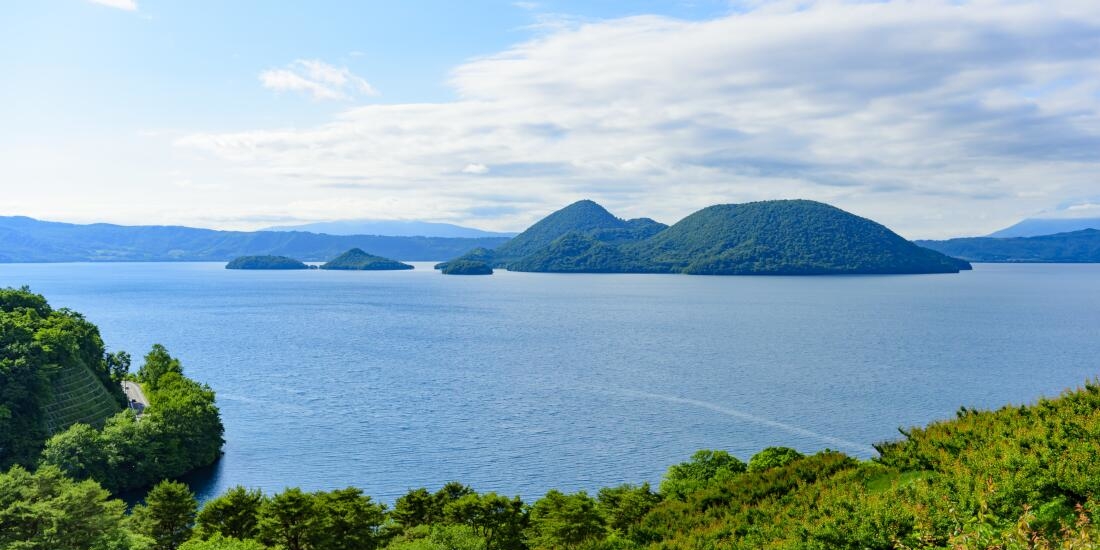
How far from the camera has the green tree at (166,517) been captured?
51.1m

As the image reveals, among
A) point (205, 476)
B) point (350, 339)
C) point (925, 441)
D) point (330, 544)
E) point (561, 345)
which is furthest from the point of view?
point (350, 339)

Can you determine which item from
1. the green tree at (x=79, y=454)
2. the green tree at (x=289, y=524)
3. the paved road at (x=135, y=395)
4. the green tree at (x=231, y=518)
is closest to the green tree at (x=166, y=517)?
the green tree at (x=231, y=518)

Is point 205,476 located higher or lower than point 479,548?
lower

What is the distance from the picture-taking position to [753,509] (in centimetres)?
2961

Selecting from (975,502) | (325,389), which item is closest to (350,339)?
(325,389)

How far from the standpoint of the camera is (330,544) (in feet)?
150

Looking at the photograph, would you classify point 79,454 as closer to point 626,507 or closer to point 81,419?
point 81,419

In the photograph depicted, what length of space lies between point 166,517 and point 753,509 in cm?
4288

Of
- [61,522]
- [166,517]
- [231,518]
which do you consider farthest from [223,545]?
[166,517]

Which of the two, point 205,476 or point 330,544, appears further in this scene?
point 205,476

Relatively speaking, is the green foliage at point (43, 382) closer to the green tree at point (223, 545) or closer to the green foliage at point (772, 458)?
the green tree at point (223, 545)

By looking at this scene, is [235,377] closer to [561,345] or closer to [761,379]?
[561,345]

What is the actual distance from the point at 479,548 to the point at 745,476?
16.8 meters

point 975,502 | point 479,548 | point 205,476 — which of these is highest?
point 975,502
